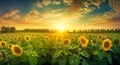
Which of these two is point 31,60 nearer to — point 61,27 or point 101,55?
point 101,55

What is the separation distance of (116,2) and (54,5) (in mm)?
1608

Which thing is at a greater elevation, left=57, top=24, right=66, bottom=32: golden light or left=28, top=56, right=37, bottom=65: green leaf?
left=57, top=24, right=66, bottom=32: golden light

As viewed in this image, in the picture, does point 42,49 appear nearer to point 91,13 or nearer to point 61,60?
point 61,60

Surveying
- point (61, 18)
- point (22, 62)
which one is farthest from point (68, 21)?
point (22, 62)

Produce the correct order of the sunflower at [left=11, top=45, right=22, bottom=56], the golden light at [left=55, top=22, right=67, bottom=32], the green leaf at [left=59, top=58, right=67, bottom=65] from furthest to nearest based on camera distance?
the golden light at [left=55, top=22, right=67, bottom=32] → the green leaf at [left=59, top=58, right=67, bottom=65] → the sunflower at [left=11, top=45, right=22, bottom=56]

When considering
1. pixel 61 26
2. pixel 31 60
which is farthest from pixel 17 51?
pixel 61 26

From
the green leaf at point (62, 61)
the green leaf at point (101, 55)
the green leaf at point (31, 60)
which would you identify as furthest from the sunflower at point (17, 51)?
the green leaf at point (101, 55)

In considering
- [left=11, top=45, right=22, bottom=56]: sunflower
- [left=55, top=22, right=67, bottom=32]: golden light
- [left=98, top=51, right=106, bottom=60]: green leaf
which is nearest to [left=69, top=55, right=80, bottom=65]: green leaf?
[left=98, top=51, right=106, bottom=60]: green leaf

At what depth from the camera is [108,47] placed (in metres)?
4.28

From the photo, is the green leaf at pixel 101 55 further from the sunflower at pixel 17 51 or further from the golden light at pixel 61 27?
the golden light at pixel 61 27

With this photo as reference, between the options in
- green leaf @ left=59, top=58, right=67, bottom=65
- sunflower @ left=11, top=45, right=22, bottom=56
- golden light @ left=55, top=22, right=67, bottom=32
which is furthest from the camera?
golden light @ left=55, top=22, right=67, bottom=32

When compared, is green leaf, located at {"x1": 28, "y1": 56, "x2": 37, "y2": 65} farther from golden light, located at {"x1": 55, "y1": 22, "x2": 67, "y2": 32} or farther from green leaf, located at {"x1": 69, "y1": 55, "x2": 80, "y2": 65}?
golden light, located at {"x1": 55, "y1": 22, "x2": 67, "y2": 32}

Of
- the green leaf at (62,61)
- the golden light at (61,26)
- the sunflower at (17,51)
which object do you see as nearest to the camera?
the sunflower at (17,51)

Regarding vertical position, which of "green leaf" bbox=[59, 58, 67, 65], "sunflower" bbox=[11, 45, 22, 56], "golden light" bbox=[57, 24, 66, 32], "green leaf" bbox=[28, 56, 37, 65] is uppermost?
"golden light" bbox=[57, 24, 66, 32]
